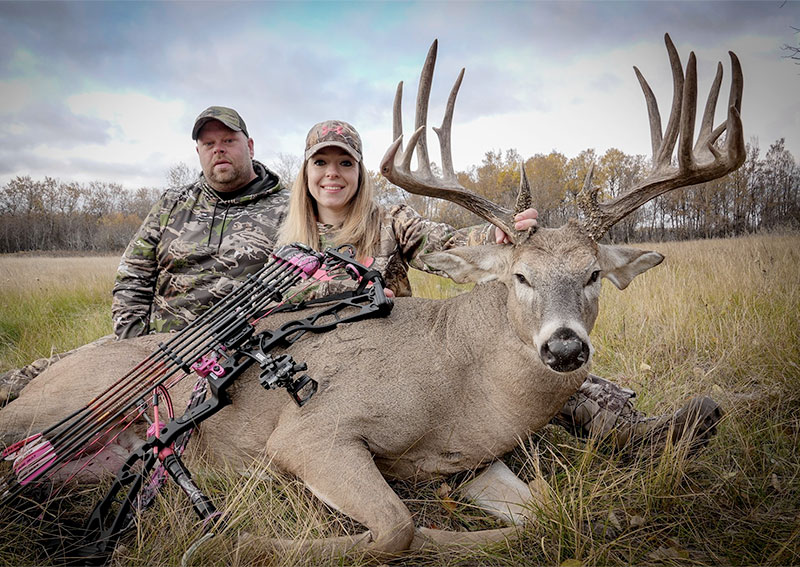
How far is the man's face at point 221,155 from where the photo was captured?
178 inches

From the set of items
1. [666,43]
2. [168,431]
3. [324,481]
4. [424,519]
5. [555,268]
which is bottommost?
[424,519]

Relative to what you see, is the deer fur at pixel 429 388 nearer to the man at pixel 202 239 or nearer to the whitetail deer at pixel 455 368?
the whitetail deer at pixel 455 368

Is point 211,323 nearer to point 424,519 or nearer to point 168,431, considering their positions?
point 168,431

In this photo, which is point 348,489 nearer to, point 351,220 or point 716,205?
point 351,220

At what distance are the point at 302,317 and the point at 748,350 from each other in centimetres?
355

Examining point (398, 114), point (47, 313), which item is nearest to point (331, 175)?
point (398, 114)

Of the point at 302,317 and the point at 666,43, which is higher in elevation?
the point at 666,43

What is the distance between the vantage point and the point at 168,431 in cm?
239

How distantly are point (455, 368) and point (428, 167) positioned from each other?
1.29 metres

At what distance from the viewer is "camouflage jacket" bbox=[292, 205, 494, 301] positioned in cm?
388

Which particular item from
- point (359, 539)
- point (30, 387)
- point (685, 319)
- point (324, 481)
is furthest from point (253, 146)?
point (685, 319)

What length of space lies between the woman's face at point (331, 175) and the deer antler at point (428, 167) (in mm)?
815

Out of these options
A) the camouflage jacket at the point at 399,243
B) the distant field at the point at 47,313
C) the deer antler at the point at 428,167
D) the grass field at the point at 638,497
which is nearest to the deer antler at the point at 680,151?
the deer antler at the point at 428,167

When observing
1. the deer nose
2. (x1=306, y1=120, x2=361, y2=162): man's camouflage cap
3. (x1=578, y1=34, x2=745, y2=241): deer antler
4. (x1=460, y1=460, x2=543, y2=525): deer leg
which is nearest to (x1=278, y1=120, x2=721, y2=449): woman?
(x1=306, y1=120, x2=361, y2=162): man's camouflage cap
